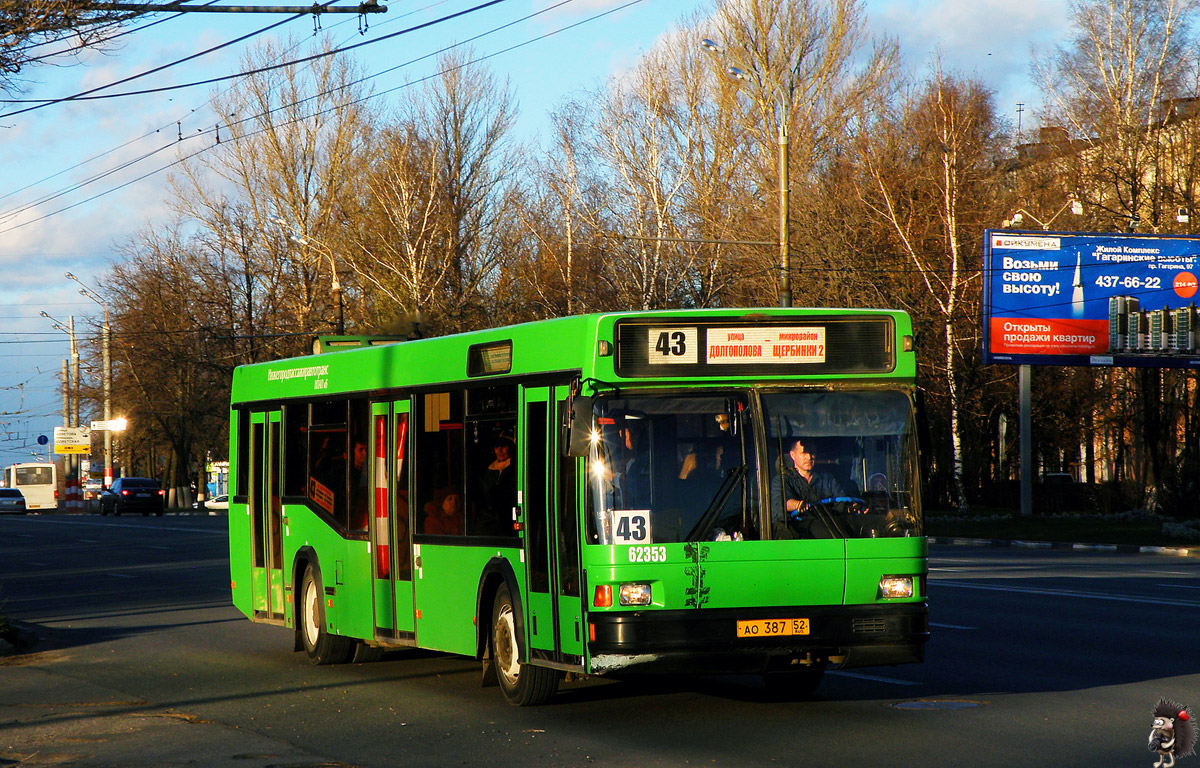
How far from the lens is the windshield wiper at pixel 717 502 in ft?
29.0

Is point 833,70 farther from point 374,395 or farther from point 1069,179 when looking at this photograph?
point 374,395

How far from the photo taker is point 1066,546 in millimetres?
31734

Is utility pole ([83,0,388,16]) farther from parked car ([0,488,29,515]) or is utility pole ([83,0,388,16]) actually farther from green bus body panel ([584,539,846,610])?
parked car ([0,488,29,515])

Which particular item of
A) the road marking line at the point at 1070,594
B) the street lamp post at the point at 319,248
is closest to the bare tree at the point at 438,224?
the street lamp post at the point at 319,248

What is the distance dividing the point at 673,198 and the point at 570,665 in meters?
41.4

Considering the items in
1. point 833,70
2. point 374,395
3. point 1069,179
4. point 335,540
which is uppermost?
point 833,70

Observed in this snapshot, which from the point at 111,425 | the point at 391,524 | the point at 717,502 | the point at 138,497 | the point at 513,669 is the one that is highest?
the point at 111,425

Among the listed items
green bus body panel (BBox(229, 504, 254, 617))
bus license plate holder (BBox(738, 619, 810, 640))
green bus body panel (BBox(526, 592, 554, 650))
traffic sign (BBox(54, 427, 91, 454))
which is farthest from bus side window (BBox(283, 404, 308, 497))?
traffic sign (BBox(54, 427, 91, 454))

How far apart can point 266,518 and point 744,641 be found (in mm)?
6789

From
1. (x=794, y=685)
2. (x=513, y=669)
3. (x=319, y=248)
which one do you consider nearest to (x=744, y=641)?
(x=794, y=685)

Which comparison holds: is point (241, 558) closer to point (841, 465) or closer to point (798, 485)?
point (798, 485)

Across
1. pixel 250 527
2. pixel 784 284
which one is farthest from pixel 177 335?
pixel 250 527

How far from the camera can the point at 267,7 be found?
14.0m

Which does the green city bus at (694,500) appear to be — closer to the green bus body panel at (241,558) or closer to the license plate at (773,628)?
the license plate at (773,628)
